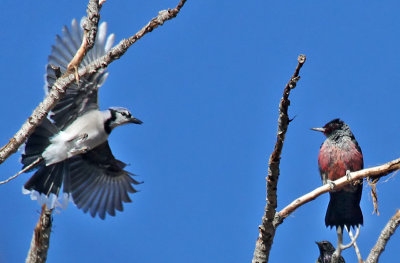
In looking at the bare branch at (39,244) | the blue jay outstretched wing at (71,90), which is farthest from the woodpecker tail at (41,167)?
the bare branch at (39,244)

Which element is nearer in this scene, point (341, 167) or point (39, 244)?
point (39, 244)

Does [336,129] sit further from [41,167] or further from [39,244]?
[39,244]

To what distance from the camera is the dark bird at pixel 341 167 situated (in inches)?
287

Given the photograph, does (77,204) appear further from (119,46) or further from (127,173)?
(119,46)

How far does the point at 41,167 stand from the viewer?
23.5 ft

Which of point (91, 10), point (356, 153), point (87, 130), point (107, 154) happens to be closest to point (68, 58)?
point (87, 130)

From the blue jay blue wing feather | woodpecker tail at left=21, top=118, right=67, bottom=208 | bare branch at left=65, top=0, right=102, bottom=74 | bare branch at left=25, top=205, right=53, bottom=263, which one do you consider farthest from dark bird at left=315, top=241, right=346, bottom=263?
bare branch at left=25, top=205, right=53, bottom=263

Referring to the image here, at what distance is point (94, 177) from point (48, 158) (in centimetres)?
155

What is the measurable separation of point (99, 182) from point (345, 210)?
3120 millimetres

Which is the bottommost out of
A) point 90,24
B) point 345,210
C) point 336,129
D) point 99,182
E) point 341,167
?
point 90,24

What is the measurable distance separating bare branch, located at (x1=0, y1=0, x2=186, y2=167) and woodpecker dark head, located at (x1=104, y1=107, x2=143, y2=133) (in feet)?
7.56

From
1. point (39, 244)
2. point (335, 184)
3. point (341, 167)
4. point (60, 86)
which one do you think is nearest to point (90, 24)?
point (60, 86)

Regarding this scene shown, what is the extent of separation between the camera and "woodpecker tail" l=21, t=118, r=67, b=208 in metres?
7.02

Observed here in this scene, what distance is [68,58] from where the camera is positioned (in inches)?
292
